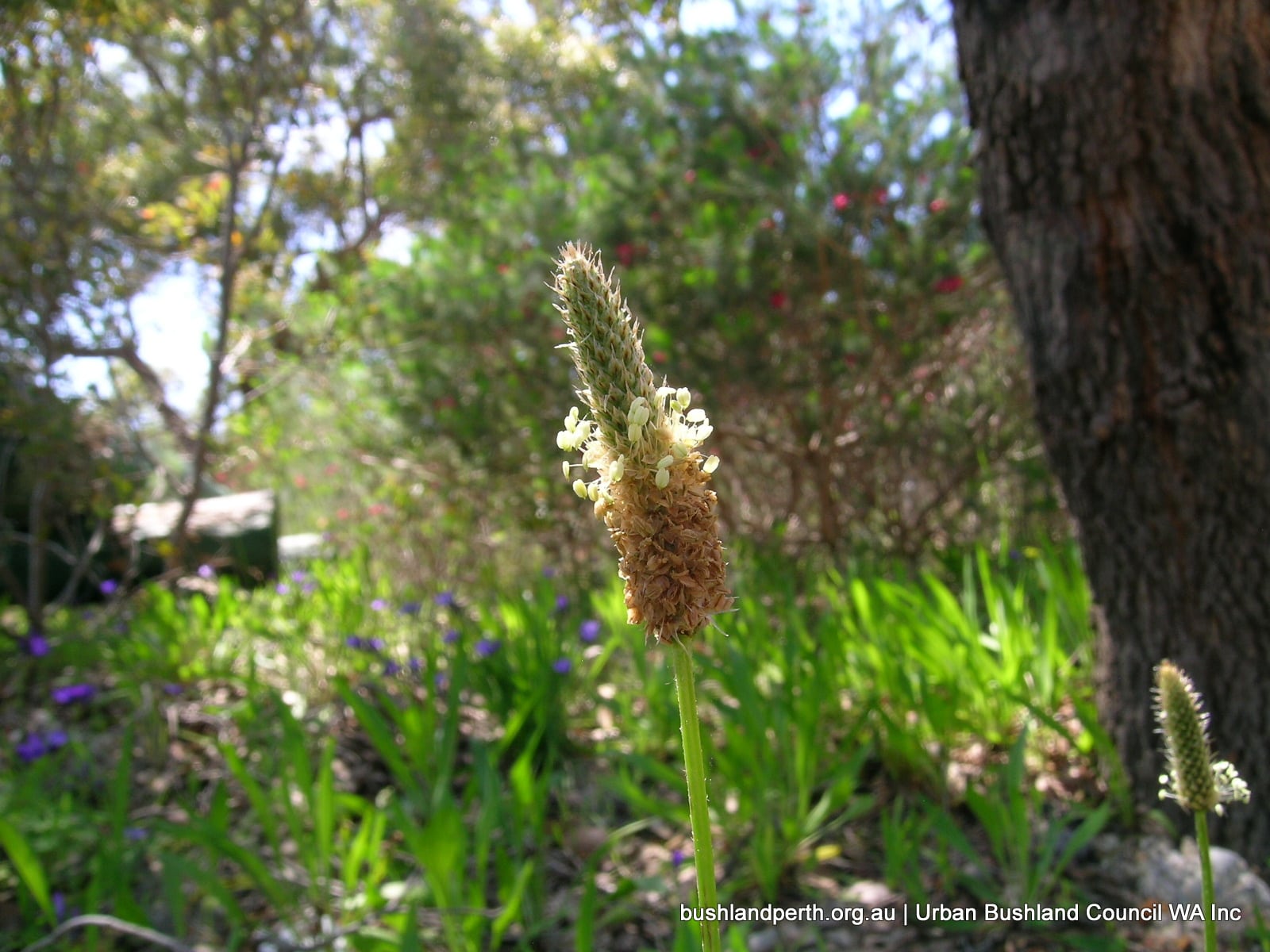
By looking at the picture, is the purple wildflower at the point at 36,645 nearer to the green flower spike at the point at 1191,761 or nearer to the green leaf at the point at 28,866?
the green leaf at the point at 28,866

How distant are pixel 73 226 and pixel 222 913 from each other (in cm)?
362

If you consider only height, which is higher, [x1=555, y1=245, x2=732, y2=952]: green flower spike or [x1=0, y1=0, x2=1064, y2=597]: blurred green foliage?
[x1=0, y1=0, x2=1064, y2=597]: blurred green foliage

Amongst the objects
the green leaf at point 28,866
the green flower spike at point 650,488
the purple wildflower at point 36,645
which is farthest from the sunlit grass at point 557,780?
the green flower spike at point 650,488

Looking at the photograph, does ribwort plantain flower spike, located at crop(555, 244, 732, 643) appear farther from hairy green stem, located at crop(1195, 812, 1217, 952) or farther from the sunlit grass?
the sunlit grass

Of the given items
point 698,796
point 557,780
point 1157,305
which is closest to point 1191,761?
point 698,796

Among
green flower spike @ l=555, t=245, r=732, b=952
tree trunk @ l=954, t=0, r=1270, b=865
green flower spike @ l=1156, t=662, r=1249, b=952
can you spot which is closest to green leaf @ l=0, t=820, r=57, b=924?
green flower spike @ l=555, t=245, r=732, b=952

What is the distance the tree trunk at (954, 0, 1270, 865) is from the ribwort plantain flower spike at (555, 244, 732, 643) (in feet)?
5.68

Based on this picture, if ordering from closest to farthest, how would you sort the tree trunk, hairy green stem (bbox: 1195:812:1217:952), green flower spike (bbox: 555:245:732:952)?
green flower spike (bbox: 555:245:732:952) → hairy green stem (bbox: 1195:812:1217:952) → the tree trunk

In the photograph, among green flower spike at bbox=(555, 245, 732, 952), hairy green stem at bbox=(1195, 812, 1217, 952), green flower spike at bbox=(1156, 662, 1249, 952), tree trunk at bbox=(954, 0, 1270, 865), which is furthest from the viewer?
tree trunk at bbox=(954, 0, 1270, 865)

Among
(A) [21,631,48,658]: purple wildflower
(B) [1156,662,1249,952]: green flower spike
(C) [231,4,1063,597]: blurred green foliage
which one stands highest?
(C) [231,4,1063,597]: blurred green foliage

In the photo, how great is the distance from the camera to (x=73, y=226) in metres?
4.38

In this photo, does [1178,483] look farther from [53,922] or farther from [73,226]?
[73,226]

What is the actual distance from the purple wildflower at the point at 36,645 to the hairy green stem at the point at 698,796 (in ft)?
13.5

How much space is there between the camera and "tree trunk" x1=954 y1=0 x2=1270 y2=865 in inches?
78.5
